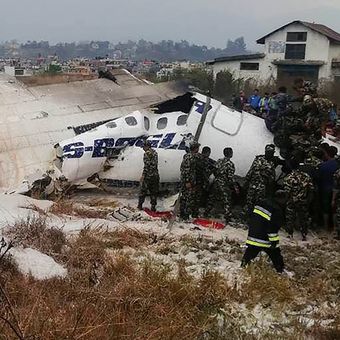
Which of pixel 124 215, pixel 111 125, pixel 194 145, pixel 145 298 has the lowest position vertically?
pixel 124 215

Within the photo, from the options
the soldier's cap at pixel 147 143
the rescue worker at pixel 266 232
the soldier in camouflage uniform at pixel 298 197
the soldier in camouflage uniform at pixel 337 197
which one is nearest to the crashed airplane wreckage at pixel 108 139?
the soldier's cap at pixel 147 143

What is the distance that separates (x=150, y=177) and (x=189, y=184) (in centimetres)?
84

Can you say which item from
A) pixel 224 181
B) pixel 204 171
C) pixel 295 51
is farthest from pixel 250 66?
pixel 224 181

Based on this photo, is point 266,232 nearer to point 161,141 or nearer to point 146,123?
point 161,141

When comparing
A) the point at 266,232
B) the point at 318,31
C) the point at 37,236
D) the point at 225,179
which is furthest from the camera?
the point at 318,31

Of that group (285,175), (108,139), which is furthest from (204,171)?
(108,139)

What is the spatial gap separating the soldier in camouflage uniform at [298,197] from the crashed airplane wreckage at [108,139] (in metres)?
1.55

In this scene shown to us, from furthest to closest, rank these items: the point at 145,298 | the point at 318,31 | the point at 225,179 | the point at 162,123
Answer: the point at 318,31 → the point at 162,123 → the point at 225,179 → the point at 145,298

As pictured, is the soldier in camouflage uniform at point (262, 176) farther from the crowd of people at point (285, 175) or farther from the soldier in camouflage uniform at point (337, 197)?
the soldier in camouflage uniform at point (337, 197)

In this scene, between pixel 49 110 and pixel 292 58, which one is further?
pixel 292 58

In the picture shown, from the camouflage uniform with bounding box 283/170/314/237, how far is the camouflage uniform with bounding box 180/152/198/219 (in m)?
1.66

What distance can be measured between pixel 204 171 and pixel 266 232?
286cm

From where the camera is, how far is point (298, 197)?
8812mm

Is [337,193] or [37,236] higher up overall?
[337,193]
